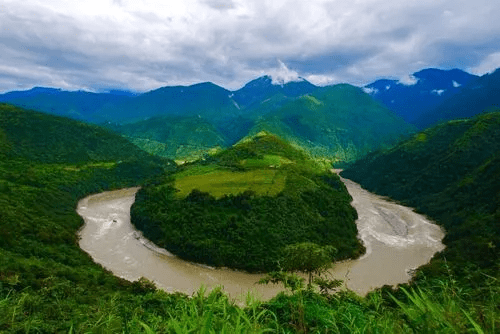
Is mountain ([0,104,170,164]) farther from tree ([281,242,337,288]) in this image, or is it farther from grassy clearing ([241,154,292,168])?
tree ([281,242,337,288])

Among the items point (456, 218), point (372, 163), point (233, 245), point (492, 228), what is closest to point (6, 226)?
point (233, 245)

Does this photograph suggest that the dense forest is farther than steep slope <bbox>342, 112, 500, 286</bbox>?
No

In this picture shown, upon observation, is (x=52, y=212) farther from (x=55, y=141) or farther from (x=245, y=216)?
(x=55, y=141)

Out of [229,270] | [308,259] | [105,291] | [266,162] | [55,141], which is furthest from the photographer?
[55,141]

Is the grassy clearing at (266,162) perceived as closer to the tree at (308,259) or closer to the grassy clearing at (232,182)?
the grassy clearing at (232,182)

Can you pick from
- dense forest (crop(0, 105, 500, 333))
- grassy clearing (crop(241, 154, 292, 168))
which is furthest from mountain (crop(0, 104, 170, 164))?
grassy clearing (crop(241, 154, 292, 168))

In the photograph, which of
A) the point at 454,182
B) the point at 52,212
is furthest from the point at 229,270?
the point at 454,182
